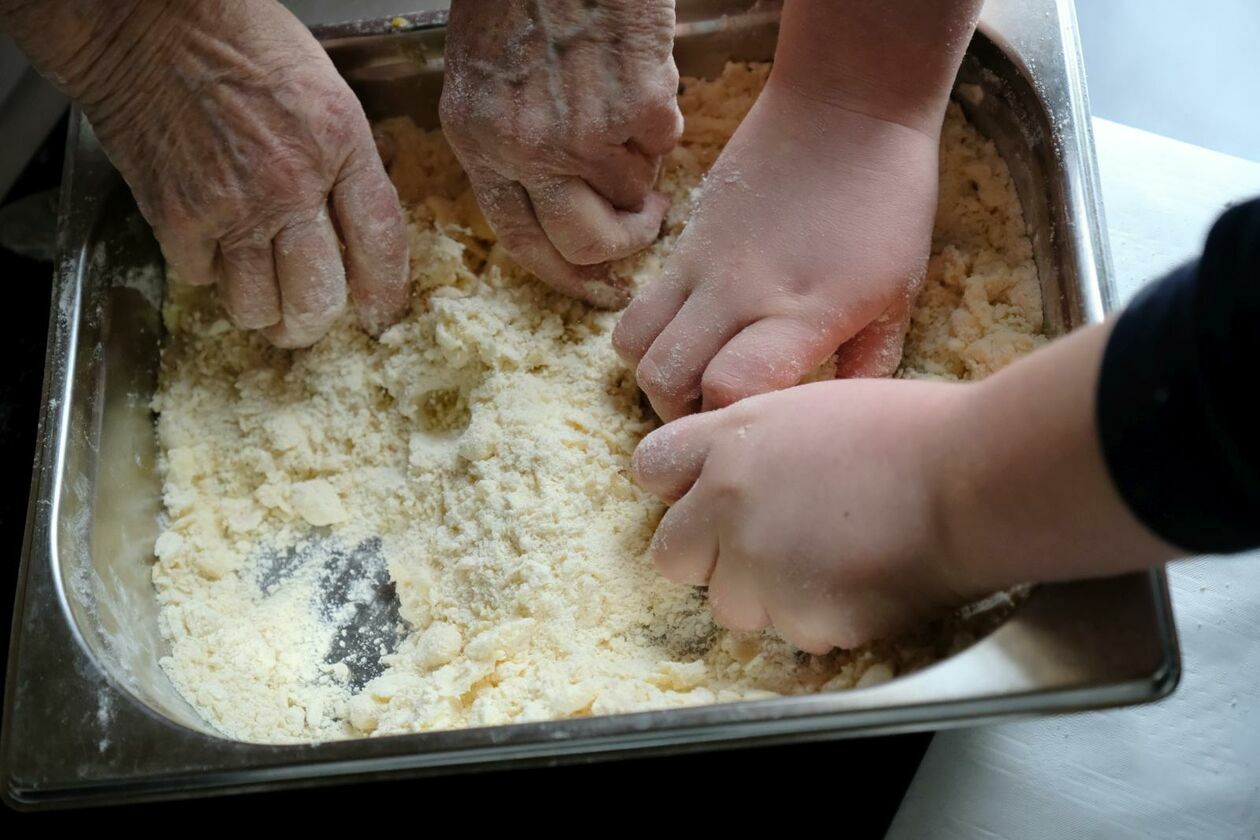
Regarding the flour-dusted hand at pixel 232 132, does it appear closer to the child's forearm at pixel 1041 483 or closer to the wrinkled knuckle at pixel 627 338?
the wrinkled knuckle at pixel 627 338

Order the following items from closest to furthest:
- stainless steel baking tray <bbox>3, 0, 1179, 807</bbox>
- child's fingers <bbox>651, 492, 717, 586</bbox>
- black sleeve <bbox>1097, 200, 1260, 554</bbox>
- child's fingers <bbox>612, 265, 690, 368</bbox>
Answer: black sleeve <bbox>1097, 200, 1260, 554</bbox>
stainless steel baking tray <bbox>3, 0, 1179, 807</bbox>
child's fingers <bbox>651, 492, 717, 586</bbox>
child's fingers <bbox>612, 265, 690, 368</bbox>

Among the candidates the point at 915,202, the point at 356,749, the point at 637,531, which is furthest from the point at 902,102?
the point at 356,749

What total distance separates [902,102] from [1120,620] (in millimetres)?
447

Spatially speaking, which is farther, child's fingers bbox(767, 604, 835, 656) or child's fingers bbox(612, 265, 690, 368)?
child's fingers bbox(612, 265, 690, 368)

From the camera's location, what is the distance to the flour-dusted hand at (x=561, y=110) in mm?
857

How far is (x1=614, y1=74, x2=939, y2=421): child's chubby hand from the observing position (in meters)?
0.82

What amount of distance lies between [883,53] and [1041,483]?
428mm

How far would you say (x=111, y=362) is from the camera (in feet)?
3.19

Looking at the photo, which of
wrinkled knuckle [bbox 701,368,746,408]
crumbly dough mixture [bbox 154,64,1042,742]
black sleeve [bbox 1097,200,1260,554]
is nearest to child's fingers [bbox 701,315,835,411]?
wrinkled knuckle [bbox 701,368,746,408]

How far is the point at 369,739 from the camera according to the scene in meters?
0.71

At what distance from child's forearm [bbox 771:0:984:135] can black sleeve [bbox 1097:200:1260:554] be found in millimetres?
375

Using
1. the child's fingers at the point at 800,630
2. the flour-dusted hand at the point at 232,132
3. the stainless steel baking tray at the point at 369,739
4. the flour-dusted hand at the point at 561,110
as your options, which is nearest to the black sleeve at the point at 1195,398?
the stainless steel baking tray at the point at 369,739

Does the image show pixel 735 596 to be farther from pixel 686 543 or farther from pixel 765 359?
pixel 765 359

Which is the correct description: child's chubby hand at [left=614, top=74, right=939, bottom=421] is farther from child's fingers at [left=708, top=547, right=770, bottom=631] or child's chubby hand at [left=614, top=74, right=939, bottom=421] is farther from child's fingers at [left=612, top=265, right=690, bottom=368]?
child's fingers at [left=708, top=547, right=770, bottom=631]
